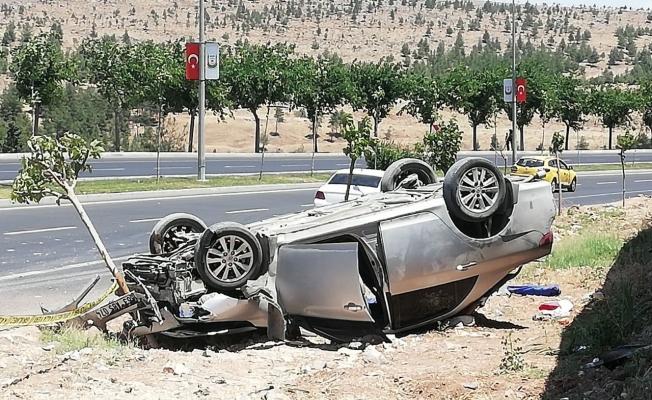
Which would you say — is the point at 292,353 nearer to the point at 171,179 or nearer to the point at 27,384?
the point at 27,384

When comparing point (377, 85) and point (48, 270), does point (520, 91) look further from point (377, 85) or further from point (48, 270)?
point (48, 270)

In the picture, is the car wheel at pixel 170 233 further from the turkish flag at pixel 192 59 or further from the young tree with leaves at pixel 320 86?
the young tree with leaves at pixel 320 86

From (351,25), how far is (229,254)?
116988 mm

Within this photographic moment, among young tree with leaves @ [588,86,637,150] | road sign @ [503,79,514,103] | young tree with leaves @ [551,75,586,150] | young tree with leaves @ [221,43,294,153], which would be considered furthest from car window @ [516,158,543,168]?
young tree with leaves @ [588,86,637,150]

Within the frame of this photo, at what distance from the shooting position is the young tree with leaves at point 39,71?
3725 cm

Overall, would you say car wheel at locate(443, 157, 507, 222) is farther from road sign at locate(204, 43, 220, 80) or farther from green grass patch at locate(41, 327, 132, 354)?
road sign at locate(204, 43, 220, 80)

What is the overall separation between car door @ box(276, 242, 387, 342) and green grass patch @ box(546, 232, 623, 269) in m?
5.17

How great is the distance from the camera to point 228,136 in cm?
6925

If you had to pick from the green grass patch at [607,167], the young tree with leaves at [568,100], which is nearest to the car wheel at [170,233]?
the green grass patch at [607,167]

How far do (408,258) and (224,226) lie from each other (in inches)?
64.3

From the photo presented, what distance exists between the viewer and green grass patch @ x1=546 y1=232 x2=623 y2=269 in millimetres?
12547

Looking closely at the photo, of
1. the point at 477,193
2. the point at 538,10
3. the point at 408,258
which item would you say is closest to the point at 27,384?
the point at 408,258

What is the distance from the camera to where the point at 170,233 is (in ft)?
→ 30.5

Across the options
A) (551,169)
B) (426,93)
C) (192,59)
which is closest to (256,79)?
(426,93)
